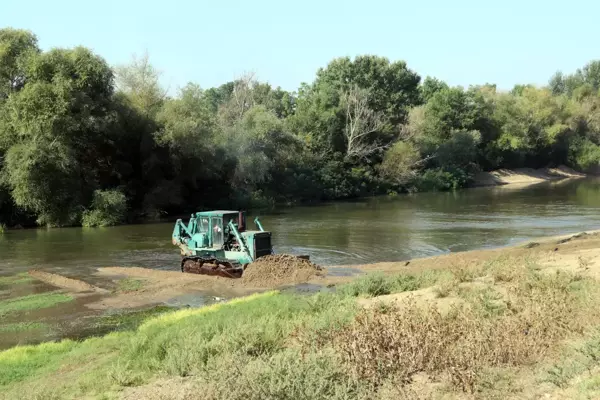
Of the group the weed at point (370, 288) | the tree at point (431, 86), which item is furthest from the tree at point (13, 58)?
the tree at point (431, 86)

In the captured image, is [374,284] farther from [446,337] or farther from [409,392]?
[409,392]

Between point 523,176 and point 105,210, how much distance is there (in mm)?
61772

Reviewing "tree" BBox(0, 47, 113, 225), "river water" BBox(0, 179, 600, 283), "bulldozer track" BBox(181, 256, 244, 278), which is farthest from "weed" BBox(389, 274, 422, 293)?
"tree" BBox(0, 47, 113, 225)

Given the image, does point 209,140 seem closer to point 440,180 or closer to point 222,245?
point 222,245

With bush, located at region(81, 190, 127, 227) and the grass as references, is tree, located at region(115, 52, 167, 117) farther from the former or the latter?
the grass

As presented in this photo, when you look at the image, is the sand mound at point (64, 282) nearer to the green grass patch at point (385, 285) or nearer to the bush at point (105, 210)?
the green grass patch at point (385, 285)

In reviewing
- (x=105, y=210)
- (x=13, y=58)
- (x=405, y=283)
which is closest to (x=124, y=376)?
(x=405, y=283)

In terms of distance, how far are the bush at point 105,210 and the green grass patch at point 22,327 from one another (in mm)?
23624

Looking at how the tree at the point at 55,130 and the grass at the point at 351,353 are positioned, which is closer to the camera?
the grass at the point at 351,353

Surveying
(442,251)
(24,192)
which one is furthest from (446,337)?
(24,192)

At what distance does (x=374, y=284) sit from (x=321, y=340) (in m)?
5.60

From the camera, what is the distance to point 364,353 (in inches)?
296

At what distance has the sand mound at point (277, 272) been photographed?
69.1 feet

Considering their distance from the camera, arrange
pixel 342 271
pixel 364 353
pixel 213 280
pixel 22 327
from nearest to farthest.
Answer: pixel 364 353, pixel 22 327, pixel 213 280, pixel 342 271
